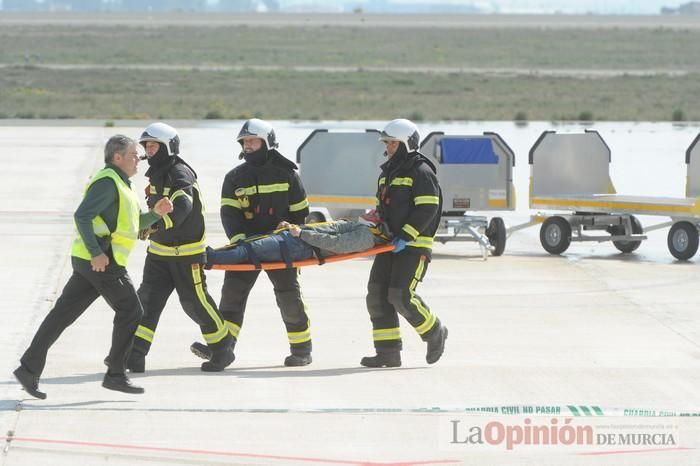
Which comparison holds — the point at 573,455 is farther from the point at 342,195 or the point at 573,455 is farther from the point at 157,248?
the point at 342,195

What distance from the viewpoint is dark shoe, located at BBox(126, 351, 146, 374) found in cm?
957

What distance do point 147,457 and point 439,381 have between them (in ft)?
9.10

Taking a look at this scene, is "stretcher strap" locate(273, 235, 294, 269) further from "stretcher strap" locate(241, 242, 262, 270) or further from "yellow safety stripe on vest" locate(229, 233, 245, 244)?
"yellow safety stripe on vest" locate(229, 233, 245, 244)

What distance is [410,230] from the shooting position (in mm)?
10000

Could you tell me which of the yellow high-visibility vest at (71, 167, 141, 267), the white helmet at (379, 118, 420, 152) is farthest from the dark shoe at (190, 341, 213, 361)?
the white helmet at (379, 118, 420, 152)

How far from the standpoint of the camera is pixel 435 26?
133625 millimetres

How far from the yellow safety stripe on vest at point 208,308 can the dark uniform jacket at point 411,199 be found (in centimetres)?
150

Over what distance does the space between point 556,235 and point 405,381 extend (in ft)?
25.9

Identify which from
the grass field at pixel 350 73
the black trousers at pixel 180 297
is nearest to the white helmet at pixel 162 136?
the black trousers at pixel 180 297

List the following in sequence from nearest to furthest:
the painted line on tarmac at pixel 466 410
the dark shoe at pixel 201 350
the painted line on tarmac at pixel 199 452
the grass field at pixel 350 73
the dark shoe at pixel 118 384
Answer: the painted line on tarmac at pixel 199 452, the painted line on tarmac at pixel 466 410, the dark shoe at pixel 118 384, the dark shoe at pixel 201 350, the grass field at pixel 350 73

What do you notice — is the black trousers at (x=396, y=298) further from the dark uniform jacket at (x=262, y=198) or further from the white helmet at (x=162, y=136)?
the white helmet at (x=162, y=136)

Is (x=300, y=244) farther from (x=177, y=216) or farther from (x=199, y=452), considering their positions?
(x=199, y=452)

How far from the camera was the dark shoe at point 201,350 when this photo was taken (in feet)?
32.1

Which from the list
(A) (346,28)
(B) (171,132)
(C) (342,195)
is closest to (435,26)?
(A) (346,28)
